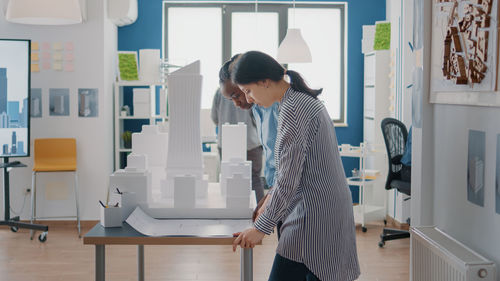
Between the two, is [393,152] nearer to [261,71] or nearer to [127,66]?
[127,66]

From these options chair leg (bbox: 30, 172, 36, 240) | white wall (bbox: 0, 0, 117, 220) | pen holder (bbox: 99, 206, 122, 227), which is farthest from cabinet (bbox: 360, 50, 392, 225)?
pen holder (bbox: 99, 206, 122, 227)

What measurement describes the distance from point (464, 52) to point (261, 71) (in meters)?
0.87

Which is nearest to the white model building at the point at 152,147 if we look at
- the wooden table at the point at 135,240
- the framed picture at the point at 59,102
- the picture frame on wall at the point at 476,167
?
the wooden table at the point at 135,240

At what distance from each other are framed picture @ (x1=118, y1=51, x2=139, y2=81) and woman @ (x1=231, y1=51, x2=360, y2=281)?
4.75m

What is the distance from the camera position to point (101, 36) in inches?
246

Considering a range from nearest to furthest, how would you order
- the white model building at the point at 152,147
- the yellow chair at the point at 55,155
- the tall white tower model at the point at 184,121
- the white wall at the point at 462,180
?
the white wall at the point at 462,180, the tall white tower model at the point at 184,121, the white model building at the point at 152,147, the yellow chair at the point at 55,155

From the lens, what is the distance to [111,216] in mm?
2549

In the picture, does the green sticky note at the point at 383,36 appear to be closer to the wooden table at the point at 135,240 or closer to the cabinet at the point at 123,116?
the cabinet at the point at 123,116

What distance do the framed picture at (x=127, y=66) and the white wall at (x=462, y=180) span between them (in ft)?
14.9

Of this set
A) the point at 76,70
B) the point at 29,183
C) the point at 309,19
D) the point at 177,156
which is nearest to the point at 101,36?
the point at 76,70

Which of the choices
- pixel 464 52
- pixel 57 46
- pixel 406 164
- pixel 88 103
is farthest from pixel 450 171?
pixel 57 46

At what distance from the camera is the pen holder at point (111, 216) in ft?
8.36

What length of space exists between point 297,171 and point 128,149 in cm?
487

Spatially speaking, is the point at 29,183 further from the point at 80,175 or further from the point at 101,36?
the point at 101,36
